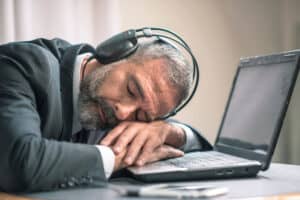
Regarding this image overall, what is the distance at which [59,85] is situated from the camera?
122 centimetres

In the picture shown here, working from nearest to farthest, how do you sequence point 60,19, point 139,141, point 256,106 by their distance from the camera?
point 139,141 < point 256,106 < point 60,19

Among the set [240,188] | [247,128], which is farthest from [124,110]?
[240,188]

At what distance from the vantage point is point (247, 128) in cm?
127

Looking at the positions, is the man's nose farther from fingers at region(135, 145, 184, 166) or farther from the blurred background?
the blurred background

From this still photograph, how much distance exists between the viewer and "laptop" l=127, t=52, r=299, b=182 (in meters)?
1.02

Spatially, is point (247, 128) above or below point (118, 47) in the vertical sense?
below

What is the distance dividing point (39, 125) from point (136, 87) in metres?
0.27

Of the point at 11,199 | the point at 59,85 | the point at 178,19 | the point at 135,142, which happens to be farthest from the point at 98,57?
the point at 178,19

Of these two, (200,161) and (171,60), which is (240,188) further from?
(171,60)

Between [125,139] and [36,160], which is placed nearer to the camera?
[36,160]

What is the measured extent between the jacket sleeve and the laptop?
108 millimetres

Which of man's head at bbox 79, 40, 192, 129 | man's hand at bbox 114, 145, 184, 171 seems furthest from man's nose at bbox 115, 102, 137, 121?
man's hand at bbox 114, 145, 184, 171

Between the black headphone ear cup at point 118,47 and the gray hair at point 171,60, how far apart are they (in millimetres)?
41

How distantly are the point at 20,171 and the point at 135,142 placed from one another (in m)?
0.29
